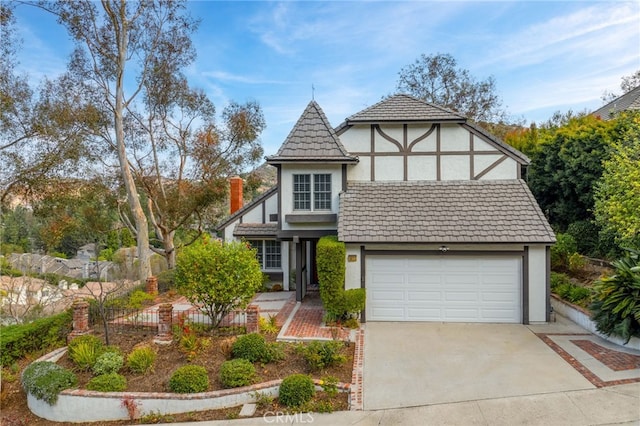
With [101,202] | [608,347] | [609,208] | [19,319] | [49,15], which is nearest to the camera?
[608,347]

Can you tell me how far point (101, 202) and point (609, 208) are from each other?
26235mm

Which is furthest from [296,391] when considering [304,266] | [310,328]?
[304,266]

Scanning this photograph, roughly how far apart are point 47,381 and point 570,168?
2017 cm

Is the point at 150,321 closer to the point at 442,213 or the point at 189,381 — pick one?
the point at 189,381

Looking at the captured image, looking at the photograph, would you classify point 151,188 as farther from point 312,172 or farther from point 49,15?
point 312,172

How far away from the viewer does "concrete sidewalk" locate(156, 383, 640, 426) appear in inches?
249

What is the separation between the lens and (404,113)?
14047 mm

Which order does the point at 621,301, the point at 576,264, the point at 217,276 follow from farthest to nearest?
the point at 576,264
the point at 217,276
the point at 621,301

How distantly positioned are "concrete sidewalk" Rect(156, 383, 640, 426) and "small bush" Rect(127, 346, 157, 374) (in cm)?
208

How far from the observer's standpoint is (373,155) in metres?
14.3

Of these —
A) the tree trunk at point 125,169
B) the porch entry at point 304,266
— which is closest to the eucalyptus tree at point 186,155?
the tree trunk at point 125,169

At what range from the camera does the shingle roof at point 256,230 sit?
54.7 feet

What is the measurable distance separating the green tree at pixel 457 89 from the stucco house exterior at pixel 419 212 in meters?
14.8

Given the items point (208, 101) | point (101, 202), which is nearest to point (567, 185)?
point (208, 101)
